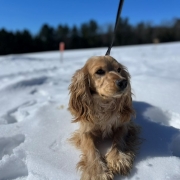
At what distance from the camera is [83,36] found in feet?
123

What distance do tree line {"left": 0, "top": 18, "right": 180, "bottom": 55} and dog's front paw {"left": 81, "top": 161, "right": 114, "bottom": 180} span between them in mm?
29253

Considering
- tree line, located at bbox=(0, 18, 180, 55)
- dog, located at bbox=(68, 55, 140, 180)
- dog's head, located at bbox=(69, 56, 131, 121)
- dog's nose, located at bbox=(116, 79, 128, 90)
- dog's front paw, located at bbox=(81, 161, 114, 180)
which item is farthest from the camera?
tree line, located at bbox=(0, 18, 180, 55)

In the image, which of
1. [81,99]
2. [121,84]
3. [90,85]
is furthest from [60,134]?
[121,84]

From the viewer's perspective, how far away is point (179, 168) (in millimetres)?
1936

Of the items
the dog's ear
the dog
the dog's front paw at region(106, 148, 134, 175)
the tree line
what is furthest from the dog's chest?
the tree line

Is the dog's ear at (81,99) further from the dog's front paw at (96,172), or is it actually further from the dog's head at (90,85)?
the dog's front paw at (96,172)

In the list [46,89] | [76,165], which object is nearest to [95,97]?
[76,165]

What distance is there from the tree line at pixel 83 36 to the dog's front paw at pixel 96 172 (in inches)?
1152

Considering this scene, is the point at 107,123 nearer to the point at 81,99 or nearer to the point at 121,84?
the point at 81,99

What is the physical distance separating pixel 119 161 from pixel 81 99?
82cm

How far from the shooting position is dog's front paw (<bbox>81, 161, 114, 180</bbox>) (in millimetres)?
1919

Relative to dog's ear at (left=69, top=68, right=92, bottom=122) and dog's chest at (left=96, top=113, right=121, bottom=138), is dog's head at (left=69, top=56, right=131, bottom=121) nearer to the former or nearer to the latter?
dog's ear at (left=69, top=68, right=92, bottom=122)

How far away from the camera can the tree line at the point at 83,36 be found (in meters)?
30.3

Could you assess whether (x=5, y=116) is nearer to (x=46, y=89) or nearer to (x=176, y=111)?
(x=46, y=89)
